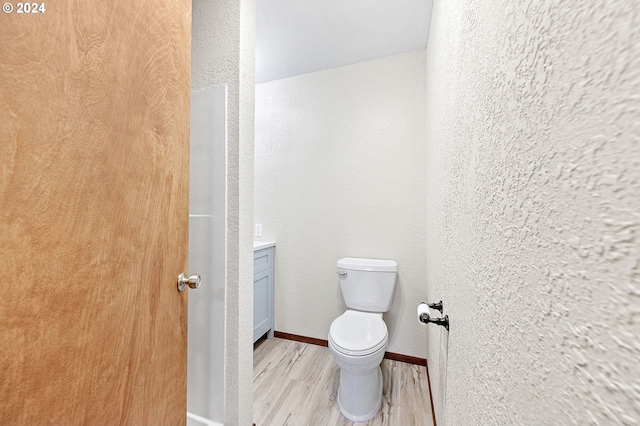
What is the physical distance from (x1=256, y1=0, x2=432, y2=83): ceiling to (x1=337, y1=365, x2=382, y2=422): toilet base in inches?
84.7

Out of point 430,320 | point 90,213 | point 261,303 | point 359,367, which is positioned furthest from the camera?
point 261,303

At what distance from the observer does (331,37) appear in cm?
177

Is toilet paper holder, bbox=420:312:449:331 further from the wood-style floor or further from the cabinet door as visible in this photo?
the cabinet door

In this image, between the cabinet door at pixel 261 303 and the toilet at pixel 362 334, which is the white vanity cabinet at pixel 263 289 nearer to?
the cabinet door at pixel 261 303

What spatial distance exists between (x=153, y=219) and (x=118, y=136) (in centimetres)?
24

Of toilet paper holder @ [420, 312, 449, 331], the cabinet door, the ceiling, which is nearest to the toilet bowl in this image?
toilet paper holder @ [420, 312, 449, 331]

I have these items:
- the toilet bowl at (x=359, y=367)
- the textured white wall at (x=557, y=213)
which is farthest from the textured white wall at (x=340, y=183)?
the textured white wall at (x=557, y=213)

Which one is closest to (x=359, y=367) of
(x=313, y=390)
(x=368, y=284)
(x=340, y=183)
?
(x=313, y=390)

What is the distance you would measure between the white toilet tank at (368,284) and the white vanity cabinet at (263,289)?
0.67m

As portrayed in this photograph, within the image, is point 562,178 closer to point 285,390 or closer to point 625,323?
point 625,323

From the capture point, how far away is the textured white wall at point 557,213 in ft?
0.60

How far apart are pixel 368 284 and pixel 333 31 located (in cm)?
179

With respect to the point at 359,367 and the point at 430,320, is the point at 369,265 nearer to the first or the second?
the point at 359,367

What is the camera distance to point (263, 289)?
2.12 meters
